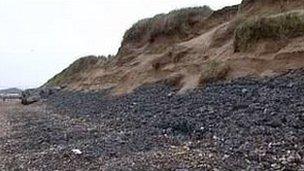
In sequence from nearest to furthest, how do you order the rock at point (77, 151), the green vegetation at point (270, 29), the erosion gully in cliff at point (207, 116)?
the erosion gully in cliff at point (207, 116) → the rock at point (77, 151) → the green vegetation at point (270, 29)

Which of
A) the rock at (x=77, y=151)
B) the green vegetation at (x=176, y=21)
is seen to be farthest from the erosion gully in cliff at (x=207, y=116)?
the green vegetation at (x=176, y=21)

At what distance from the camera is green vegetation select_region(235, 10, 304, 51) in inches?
714

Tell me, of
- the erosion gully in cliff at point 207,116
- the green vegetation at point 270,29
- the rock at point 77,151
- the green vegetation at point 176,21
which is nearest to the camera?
the erosion gully in cliff at point 207,116

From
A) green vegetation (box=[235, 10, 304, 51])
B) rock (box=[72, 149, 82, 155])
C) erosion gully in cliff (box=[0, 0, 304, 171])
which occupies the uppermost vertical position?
green vegetation (box=[235, 10, 304, 51])

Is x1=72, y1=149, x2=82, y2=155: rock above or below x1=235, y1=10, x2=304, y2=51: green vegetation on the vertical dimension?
below

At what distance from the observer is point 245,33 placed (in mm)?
20219

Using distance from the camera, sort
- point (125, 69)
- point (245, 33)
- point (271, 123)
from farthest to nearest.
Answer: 1. point (125, 69)
2. point (245, 33)
3. point (271, 123)

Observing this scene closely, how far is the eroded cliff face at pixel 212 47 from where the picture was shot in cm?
1823

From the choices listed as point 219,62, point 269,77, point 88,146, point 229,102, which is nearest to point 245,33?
point 219,62

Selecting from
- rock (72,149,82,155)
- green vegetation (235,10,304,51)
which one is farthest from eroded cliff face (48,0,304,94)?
rock (72,149,82,155)

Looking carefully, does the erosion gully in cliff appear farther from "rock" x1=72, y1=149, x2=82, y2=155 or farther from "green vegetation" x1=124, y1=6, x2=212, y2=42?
"green vegetation" x1=124, y1=6, x2=212, y2=42

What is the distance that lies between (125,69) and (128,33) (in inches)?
206

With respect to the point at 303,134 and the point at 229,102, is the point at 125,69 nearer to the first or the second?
the point at 229,102

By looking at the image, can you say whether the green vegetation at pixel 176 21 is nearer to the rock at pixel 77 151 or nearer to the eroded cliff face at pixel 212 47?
Result: the eroded cliff face at pixel 212 47
